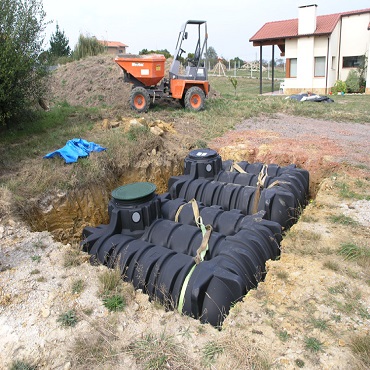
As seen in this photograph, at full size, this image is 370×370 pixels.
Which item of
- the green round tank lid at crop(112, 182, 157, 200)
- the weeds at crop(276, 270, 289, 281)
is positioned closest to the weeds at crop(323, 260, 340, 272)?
the weeds at crop(276, 270, 289, 281)

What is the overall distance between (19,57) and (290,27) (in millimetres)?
19731

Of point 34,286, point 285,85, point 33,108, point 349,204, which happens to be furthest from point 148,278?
point 285,85

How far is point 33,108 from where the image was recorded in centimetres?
988

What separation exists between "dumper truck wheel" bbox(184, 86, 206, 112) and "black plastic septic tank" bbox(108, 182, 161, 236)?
7.10 metres

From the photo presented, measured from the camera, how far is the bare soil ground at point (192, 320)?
8.56 feet

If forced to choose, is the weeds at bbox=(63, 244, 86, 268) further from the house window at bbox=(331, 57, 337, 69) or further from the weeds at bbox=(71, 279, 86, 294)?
the house window at bbox=(331, 57, 337, 69)

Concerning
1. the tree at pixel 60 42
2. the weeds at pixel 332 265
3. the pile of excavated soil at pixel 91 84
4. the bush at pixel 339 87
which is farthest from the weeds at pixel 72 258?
the tree at pixel 60 42

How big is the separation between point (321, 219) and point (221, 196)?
1781 mm

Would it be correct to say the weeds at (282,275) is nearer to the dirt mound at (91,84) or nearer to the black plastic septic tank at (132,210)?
the black plastic septic tank at (132,210)

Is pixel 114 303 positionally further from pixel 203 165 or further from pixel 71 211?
pixel 203 165

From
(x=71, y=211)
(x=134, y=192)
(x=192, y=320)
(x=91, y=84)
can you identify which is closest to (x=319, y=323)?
(x=192, y=320)

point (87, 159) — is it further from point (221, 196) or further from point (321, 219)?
point (321, 219)

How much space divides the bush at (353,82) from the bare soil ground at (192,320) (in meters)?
19.8

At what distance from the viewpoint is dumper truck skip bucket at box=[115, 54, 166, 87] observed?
11000 millimetres
